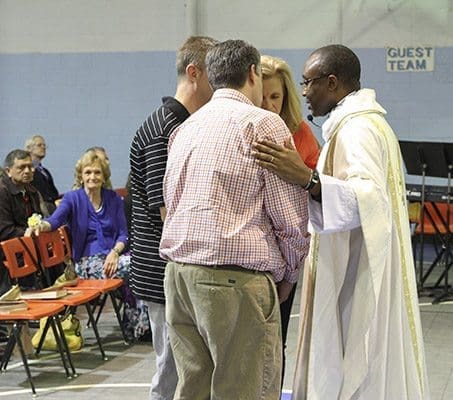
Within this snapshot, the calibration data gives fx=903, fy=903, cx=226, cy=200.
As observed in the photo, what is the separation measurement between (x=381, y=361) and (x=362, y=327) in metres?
0.15

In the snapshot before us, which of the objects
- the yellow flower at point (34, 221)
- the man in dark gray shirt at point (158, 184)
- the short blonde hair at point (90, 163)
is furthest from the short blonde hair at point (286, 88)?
the short blonde hair at point (90, 163)

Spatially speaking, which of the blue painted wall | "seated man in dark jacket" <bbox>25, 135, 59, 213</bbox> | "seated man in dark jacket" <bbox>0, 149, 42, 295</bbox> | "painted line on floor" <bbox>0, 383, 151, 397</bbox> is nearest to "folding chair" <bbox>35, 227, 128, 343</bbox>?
"seated man in dark jacket" <bbox>0, 149, 42, 295</bbox>

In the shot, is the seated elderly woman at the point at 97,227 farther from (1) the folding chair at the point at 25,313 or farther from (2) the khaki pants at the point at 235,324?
(2) the khaki pants at the point at 235,324

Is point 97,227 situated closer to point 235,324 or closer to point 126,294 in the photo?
point 126,294

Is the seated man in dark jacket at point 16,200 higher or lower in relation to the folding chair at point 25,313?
higher

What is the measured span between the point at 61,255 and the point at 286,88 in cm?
285

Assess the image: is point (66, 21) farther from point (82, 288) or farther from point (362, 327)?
point (362, 327)

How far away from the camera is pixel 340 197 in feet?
9.43

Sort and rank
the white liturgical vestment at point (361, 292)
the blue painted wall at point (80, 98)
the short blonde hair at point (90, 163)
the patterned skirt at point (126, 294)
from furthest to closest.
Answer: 1. the blue painted wall at point (80, 98)
2. the short blonde hair at point (90, 163)
3. the patterned skirt at point (126, 294)
4. the white liturgical vestment at point (361, 292)

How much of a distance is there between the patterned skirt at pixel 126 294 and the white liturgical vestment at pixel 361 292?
3.27m

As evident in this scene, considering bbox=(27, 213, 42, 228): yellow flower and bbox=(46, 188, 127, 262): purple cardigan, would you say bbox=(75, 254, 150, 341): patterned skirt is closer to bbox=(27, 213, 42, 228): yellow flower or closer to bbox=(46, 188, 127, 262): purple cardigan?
bbox=(46, 188, 127, 262): purple cardigan

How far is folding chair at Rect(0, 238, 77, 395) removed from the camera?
5.12m

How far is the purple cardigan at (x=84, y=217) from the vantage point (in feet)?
21.3

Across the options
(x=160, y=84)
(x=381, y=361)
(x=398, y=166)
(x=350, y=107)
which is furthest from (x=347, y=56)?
(x=160, y=84)
